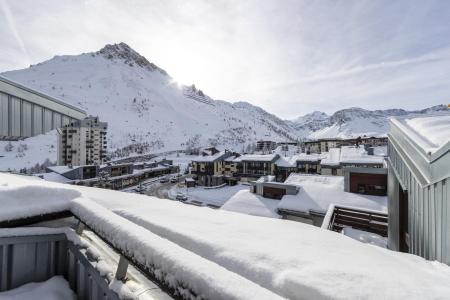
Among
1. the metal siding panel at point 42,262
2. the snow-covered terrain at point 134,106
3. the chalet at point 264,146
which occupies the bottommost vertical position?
the metal siding panel at point 42,262

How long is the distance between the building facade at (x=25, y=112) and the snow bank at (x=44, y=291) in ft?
17.6

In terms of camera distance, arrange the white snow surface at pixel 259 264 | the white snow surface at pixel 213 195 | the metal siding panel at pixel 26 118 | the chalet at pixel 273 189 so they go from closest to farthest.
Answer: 1. the white snow surface at pixel 259 264
2. the metal siding panel at pixel 26 118
3. the chalet at pixel 273 189
4. the white snow surface at pixel 213 195

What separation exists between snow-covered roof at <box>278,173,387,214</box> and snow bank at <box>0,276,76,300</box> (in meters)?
14.3

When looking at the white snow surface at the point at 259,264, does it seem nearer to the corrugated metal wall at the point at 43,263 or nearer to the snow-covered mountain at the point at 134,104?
the corrugated metal wall at the point at 43,263

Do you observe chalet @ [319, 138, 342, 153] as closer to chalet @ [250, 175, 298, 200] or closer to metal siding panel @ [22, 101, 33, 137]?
chalet @ [250, 175, 298, 200]

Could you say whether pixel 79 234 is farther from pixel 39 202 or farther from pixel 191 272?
Answer: pixel 191 272

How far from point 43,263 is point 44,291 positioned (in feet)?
1.09

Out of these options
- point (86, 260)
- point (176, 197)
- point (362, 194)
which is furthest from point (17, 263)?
point (176, 197)

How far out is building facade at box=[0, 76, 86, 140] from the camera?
5.80 meters

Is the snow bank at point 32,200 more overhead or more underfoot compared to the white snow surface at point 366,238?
more overhead

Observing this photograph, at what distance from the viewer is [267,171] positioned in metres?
38.8

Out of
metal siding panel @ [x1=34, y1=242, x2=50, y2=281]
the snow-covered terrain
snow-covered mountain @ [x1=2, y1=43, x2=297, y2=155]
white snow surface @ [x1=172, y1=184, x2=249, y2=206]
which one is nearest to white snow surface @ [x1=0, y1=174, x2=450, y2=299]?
metal siding panel @ [x1=34, y1=242, x2=50, y2=281]

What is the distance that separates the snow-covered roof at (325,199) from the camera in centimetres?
1453

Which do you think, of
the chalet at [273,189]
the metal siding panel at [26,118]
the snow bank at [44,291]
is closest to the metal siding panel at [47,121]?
the metal siding panel at [26,118]
